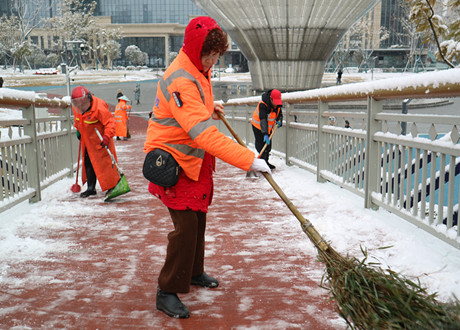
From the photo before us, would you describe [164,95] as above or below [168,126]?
above

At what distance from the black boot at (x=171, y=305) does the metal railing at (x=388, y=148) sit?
2.11 meters

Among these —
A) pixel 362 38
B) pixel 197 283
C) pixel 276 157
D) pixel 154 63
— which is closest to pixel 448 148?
pixel 197 283

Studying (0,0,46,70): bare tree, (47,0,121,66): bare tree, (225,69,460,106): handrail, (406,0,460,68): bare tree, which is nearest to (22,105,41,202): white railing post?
(225,69,460,106): handrail

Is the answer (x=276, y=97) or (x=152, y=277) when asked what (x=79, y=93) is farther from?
(x=152, y=277)

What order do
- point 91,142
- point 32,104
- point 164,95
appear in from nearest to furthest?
point 164,95
point 32,104
point 91,142

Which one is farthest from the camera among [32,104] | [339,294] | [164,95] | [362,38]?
[362,38]

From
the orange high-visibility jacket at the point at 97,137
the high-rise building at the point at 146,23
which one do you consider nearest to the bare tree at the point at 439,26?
the orange high-visibility jacket at the point at 97,137

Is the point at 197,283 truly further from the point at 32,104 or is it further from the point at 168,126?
the point at 32,104

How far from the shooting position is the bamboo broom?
2.08 meters

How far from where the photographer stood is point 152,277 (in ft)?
12.1

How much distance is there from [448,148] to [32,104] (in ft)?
15.7

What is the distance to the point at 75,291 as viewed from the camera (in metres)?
3.41

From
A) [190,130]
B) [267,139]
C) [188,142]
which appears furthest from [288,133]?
[190,130]

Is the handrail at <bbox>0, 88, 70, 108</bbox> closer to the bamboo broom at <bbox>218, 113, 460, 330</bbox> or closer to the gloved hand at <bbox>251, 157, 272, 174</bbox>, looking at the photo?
the gloved hand at <bbox>251, 157, 272, 174</bbox>
